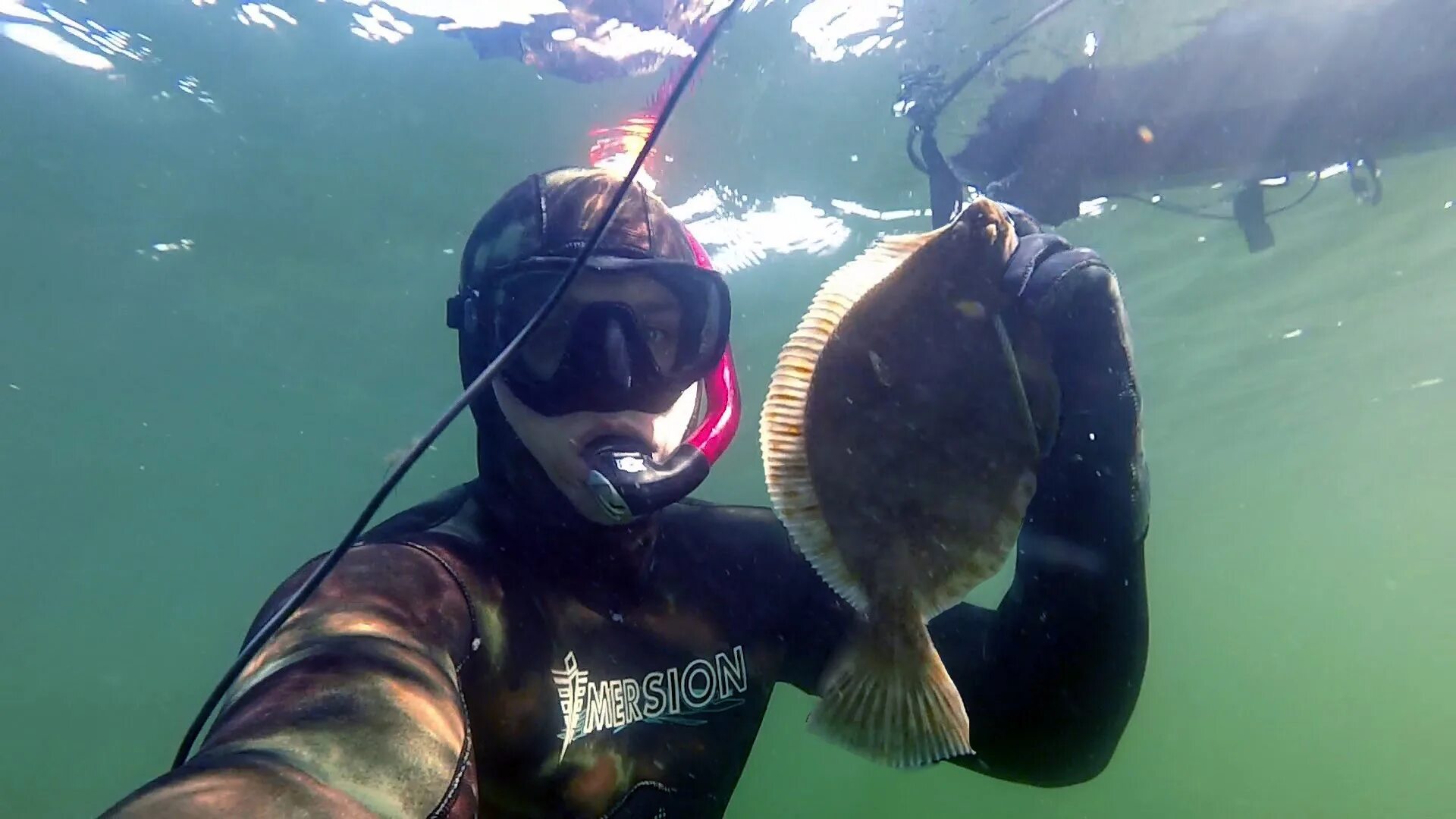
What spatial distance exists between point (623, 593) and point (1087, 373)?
1.78m

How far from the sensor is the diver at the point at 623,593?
170 cm

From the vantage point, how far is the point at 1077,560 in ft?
7.89

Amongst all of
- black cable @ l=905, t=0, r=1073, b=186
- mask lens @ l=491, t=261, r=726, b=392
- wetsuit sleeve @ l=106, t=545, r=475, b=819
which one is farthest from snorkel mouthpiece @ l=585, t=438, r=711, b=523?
black cable @ l=905, t=0, r=1073, b=186

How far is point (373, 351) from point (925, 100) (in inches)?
494

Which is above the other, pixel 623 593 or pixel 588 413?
pixel 588 413

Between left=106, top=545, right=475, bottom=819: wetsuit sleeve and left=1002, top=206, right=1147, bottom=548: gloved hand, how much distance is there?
1.70 meters

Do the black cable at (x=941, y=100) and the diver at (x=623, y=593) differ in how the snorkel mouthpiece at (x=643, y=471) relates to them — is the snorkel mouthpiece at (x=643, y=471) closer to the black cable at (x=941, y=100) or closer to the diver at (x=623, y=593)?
the diver at (x=623, y=593)

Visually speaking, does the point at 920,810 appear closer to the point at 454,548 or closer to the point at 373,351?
the point at 373,351

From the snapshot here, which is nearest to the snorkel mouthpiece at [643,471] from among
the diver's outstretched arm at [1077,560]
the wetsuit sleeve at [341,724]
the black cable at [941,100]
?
the wetsuit sleeve at [341,724]

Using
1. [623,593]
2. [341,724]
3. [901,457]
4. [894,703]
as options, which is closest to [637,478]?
[623,593]

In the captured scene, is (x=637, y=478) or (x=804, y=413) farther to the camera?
(x=637, y=478)

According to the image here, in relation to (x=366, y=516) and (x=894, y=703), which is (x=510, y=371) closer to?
(x=366, y=516)

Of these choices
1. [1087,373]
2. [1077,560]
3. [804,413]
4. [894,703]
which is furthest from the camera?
[1077,560]

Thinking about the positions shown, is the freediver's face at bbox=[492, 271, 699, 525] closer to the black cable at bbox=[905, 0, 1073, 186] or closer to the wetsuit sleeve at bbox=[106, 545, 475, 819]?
the wetsuit sleeve at bbox=[106, 545, 475, 819]
